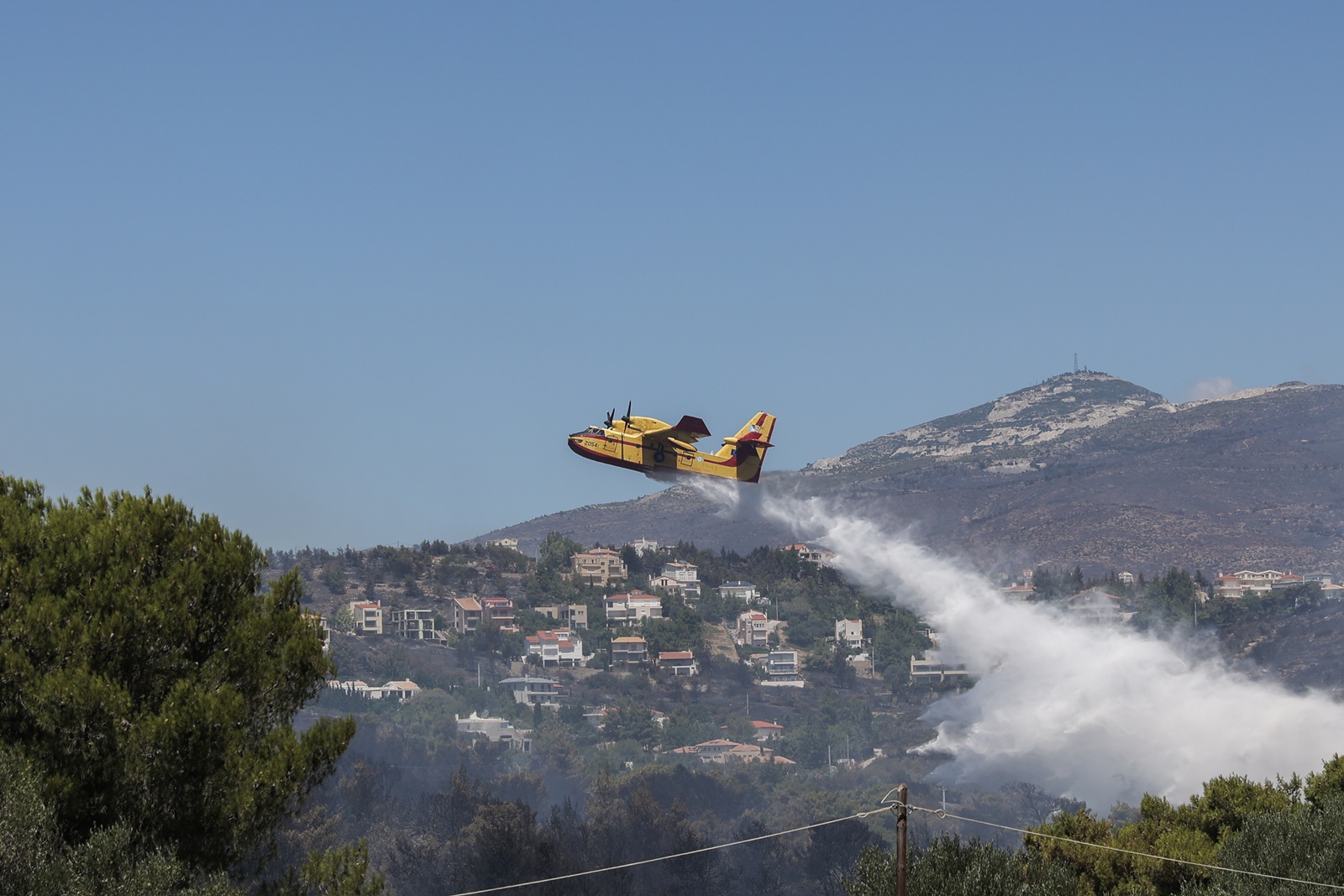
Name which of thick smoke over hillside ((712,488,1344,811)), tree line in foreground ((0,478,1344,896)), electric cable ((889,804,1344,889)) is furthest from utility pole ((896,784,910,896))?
thick smoke over hillside ((712,488,1344,811))

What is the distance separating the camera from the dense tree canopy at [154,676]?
2550 centimetres

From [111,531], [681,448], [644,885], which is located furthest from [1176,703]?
[111,531]

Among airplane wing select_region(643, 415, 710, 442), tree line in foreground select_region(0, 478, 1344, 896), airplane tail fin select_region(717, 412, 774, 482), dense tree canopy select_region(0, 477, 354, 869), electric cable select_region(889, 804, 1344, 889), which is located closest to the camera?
tree line in foreground select_region(0, 478, 1344, 896)

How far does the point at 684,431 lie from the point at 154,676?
4735 centimetres

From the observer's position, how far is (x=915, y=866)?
1297 inches

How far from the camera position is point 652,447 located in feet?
242

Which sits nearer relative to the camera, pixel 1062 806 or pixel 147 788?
pixel 147 788

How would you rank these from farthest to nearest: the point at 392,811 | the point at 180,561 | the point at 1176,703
Answer: the point at 1176,703 → the point at 392,811 → the point at 180,561

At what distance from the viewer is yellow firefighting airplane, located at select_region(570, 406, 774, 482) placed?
238 feet

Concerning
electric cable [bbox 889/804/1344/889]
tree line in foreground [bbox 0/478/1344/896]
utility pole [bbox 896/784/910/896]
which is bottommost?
electric cable [bbox 889/804/1344/889]

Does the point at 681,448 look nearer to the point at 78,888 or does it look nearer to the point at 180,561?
the point at 180,561

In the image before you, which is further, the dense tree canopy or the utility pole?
the utility pole

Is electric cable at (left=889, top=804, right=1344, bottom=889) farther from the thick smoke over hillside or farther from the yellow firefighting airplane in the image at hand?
the thick smoke over hillside

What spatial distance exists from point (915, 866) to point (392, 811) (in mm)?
124992
